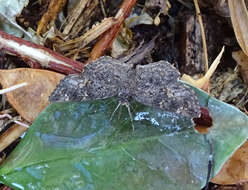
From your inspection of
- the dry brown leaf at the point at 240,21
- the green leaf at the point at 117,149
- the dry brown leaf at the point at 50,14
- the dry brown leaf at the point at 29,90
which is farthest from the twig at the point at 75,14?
the dry brown leaf at the point at 240,21

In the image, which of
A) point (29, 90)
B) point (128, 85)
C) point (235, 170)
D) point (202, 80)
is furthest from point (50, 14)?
point (235, 170)

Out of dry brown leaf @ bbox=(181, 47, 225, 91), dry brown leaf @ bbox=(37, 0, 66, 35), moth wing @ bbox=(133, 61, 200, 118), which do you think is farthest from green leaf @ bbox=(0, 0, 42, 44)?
dry brown leaf @ bbox=(181, 47, 225, 91)

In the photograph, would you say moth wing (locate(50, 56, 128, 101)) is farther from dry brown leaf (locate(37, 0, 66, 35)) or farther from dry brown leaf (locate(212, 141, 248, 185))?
dry brown leaf (locate(212, 141, 248, 185))

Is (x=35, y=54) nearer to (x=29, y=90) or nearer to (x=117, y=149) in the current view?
(x=29, y=90)

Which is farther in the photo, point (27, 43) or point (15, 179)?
point (27, 43)

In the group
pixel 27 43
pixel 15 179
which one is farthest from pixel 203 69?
pixel 15 179

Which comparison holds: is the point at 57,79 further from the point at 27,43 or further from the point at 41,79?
the point at 27,43
